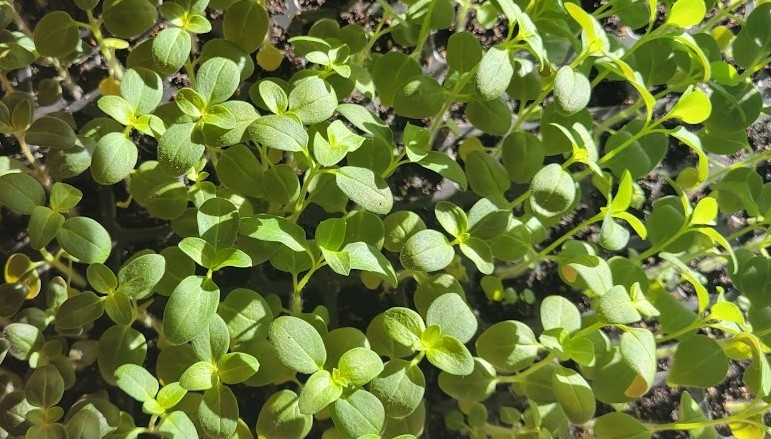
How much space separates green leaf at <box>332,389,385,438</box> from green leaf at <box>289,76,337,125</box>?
30cm

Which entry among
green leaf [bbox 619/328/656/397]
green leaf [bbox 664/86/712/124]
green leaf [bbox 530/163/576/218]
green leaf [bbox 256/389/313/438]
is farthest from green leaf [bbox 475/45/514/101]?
green leaf [bbox 256/389/313/438]

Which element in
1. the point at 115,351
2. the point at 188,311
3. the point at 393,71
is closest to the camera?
the point at 188,311

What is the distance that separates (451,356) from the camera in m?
0.63

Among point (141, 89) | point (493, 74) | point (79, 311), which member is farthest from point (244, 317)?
point (493, 74)

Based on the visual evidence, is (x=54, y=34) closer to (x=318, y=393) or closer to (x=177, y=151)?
(x=177, y=151)

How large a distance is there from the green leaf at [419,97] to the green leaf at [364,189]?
143 millimetres

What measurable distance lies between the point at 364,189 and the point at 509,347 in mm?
274

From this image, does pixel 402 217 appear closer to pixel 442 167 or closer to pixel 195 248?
pixel 442 167

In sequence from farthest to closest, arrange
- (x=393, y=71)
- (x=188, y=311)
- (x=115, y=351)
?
(x=393, y=71) → (x=115, y=351) → (x=188, y=311)

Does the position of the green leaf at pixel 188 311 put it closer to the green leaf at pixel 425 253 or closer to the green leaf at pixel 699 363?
the green leaf at pixel 425 253

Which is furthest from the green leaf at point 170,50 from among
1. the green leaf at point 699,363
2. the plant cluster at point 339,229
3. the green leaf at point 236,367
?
the green leaf at point 699,363

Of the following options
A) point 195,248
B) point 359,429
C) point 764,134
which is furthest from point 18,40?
point 764,134

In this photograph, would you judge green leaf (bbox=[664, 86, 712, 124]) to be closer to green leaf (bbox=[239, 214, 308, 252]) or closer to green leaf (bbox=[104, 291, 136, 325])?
green leaf (bbox=[239, 214, 308, 252])

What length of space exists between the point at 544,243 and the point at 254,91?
0.55 meters
